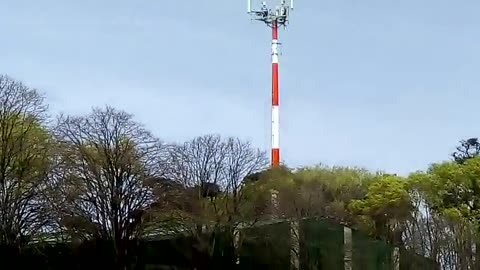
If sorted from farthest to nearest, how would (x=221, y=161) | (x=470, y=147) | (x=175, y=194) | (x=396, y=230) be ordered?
1. (x=470, y=147)
2. (x=396, y=230)
3. (x=221, y=161)
4. (x=175, y=194)

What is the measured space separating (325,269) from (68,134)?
1447 centimetres

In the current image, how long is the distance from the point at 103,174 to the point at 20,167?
3.67m

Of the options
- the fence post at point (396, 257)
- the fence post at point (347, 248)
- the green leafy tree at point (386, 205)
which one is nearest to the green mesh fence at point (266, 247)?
the fence post at point (347, 248)

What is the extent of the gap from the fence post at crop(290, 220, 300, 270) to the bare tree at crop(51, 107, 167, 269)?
7649mm

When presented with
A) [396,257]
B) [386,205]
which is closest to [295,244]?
[396,257]

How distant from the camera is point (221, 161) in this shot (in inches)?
1730

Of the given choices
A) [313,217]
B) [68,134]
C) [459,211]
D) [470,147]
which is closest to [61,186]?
[68,134]

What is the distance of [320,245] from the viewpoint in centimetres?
4472

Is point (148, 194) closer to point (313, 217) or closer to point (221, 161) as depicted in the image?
point (221, 161)

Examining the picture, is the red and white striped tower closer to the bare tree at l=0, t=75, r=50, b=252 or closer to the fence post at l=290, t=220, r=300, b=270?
the fence post at l=290, t=220, r=300, b=270

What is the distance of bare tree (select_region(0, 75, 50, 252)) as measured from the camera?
3806 cm

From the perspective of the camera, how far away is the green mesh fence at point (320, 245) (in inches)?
1734

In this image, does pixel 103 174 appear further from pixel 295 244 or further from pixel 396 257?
pixel 396 257

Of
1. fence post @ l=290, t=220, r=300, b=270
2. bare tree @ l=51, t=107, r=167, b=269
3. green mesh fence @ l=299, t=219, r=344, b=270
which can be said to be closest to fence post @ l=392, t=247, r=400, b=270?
green mesh fence @ l=299, t=219, r=344, b=270
